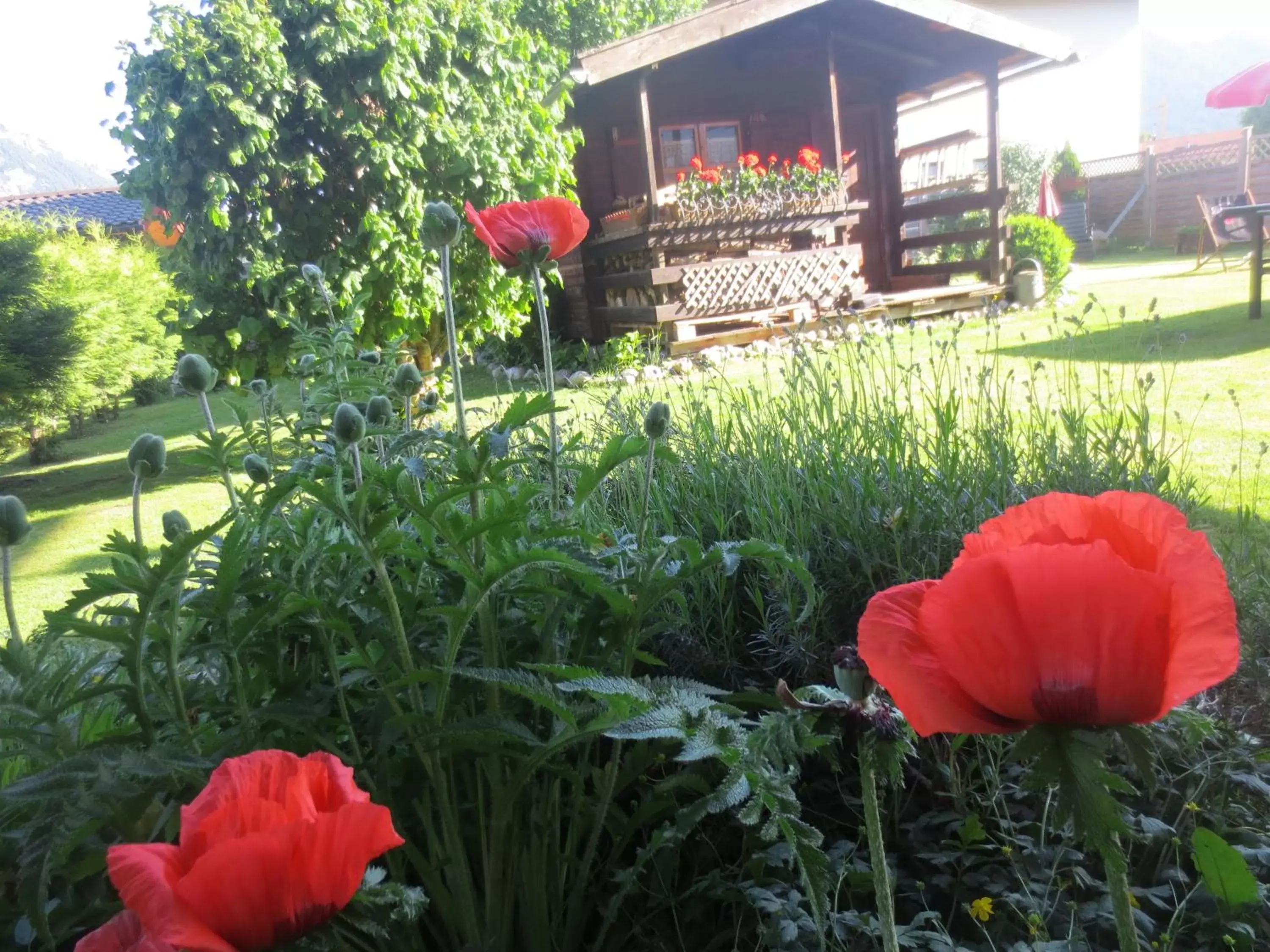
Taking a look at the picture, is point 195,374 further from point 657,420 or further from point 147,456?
point 657,420

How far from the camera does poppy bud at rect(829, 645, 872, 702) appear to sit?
602 mm

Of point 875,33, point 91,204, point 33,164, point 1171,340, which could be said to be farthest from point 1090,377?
point 33,164

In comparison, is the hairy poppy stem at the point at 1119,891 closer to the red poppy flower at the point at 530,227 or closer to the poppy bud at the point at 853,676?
the poppy bud at the point at 853,676

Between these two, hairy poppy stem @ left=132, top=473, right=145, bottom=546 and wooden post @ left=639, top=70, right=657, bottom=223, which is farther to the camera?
wooden post @ left=639, top=70, right=657, bottom=223

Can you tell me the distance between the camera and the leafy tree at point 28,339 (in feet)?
21.6

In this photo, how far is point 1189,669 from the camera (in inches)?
16.7

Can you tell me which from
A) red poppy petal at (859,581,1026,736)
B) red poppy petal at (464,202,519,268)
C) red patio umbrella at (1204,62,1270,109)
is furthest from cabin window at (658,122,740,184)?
red poppy petal at (859,581,1026,736)

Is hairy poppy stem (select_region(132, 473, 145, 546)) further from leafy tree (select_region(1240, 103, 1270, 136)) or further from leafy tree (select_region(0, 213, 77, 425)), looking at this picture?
leafy tree (select_region(1240, 103, 1270, 136))

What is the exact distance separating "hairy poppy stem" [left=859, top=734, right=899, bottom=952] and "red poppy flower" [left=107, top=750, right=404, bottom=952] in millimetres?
311

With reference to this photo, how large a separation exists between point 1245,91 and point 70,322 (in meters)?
14.2

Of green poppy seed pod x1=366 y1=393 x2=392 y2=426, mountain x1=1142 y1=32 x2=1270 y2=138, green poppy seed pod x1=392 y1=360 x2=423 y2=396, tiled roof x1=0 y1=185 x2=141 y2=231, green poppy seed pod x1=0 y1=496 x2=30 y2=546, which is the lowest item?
green poppy seed pod x1=0 y1=496 x2=30 y2=546

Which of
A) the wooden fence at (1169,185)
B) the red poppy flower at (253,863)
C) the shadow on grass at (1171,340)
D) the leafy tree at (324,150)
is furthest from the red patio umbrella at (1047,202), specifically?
the red poppy flower at (253,863)

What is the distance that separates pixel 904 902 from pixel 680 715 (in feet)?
2.05

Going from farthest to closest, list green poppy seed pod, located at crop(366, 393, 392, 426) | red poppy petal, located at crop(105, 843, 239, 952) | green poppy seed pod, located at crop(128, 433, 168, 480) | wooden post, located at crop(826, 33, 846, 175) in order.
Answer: wooden post, located at crop(826, 33, 846, 175), green poppy seed pod, located at crop(366, 393, 392, 426), green poppy seed pod, located at crop(128, 433, 168, 480), red poppy petal, located at crop(105, 843, 239, 952)
